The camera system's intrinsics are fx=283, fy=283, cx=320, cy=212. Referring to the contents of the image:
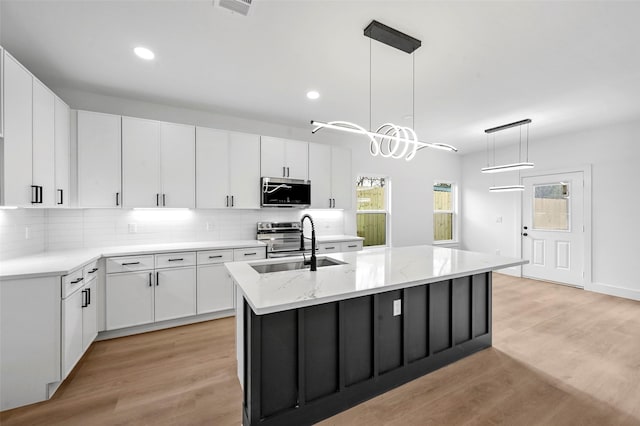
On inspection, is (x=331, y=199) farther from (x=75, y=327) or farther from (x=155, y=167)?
(x=75, y=327)

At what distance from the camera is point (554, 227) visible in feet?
17.1

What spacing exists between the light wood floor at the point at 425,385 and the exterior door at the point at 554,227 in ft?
6.54

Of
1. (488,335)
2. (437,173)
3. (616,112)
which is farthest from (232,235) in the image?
(616,112)

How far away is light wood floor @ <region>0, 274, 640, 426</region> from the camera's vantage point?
187cm

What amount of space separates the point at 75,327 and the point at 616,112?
6.71 meters

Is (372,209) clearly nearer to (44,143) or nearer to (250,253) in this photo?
(250,253)

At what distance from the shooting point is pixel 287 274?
199cm

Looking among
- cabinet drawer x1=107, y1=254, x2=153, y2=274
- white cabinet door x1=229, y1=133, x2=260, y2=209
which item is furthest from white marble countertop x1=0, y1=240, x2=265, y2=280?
white cabinet door x1=229, y1=133, x2=260, y2=209

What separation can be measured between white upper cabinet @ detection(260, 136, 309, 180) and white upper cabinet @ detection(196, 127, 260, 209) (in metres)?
0.10

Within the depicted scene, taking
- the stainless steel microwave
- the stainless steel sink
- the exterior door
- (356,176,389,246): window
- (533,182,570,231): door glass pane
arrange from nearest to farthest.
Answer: the stainless steel sink
the stainless steel microwave
the exterior door
(533,182,570,231): door glass pane
(356,176,389,246): window

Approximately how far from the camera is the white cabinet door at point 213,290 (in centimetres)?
Result: 338

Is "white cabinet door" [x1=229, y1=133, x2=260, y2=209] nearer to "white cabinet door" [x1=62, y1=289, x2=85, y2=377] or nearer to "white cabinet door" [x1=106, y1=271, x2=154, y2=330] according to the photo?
"white cabinet door" [x1=106, y1=271, x2=154, y2=330]

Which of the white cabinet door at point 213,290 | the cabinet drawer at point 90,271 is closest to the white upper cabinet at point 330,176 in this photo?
the white cabinet door at point 213,290

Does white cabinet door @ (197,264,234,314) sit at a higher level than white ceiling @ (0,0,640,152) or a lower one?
lower
